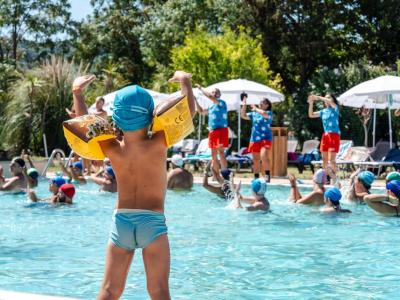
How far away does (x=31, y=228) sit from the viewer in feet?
33.3

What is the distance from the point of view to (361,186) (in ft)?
39.0

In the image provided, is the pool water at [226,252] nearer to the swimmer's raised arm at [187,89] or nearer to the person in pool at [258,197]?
the person in pool at [258,197]

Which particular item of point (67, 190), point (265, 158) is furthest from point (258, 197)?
point (265, 158)

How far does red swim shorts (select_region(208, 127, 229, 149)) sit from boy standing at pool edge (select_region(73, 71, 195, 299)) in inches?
451

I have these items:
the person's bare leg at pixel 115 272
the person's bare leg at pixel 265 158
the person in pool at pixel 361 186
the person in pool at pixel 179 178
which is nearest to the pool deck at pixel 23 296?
the person's bare leg at pixel 115 272

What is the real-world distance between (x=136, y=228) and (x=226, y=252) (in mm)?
4146

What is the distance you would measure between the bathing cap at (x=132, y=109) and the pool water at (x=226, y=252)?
7.54 feet

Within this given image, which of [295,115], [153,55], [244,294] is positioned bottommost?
[244,294]

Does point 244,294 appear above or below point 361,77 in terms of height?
below

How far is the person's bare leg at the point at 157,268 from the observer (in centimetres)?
405

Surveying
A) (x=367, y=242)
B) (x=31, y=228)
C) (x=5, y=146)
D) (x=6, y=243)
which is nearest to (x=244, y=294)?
(x=367, y=242)

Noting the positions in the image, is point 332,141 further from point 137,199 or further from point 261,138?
point 137,199

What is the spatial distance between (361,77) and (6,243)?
65.9ft

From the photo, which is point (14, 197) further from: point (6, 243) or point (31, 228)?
point (6, 243)
